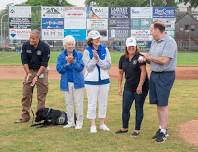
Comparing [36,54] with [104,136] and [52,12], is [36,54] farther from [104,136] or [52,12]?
[52,12]

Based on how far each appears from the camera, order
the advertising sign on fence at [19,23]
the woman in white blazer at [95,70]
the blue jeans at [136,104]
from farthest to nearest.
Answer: the advertising sign on fence at [19,23] < the woman in white blazer at [95,70] < the blue jeans at [136,104]

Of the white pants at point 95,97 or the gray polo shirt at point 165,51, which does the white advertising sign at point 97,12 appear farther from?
the gray polo shirt at point 165,51

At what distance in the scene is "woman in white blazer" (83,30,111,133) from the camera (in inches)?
375

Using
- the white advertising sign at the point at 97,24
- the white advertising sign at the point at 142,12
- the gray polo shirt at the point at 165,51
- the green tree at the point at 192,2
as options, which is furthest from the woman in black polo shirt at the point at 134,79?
the green tree at the point at 192,2

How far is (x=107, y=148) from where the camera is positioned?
8.30 m

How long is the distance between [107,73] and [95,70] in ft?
0.88

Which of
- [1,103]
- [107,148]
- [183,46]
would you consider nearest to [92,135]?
[107,148]

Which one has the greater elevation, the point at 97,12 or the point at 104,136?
the point at 97,12

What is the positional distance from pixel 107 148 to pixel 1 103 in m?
6.00

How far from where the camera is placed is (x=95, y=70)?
9.62m

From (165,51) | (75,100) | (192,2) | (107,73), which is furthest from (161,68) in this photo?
(192,2)

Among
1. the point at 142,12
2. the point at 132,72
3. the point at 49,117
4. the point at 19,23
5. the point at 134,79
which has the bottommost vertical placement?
the point at 49,117

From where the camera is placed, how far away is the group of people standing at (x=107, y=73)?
880 cm

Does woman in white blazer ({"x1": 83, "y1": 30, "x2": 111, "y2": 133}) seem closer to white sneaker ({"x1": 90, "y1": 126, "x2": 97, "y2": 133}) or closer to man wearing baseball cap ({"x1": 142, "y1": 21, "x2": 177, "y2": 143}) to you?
white sneaker ({"x1": 90, "y1": 126, "x2": 97, "y2": 133})
